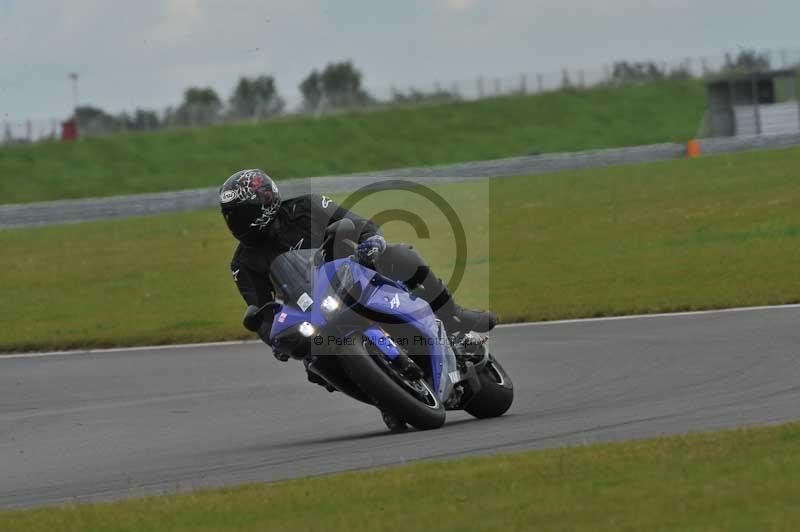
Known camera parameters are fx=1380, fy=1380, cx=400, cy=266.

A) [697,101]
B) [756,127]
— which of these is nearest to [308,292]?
[756,127]

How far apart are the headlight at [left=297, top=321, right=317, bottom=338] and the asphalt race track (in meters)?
0.75

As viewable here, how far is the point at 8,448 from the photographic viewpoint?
1014cm

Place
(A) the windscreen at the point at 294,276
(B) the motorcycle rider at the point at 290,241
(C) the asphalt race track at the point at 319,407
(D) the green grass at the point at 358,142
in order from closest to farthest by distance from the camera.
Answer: (C) the asphalt race track at the point at 319,407 → (A) the windscreen at the point at 294,276 → (B) the motorcycle rider at the point at 290,241 → (D) the green grass at the point at 358,142

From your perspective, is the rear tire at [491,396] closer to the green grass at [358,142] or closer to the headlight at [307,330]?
the headlight at [307,330]

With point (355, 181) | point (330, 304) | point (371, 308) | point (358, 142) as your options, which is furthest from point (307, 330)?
point (358, 142)

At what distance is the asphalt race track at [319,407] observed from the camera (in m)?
8.20

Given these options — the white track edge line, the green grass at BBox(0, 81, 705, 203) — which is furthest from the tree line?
the white track edge line

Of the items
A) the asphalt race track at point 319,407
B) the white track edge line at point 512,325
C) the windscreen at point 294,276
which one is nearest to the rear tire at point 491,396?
the asphalt race track at point 319,407

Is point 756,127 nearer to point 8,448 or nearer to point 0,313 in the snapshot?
point 0,313

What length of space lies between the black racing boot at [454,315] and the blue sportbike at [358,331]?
0.23 m

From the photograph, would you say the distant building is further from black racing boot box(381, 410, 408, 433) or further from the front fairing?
the front fairing

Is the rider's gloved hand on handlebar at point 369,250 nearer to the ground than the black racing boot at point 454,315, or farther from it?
farther from it

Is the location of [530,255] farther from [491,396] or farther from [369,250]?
[369,250]

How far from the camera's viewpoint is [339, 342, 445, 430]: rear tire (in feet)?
27.6
